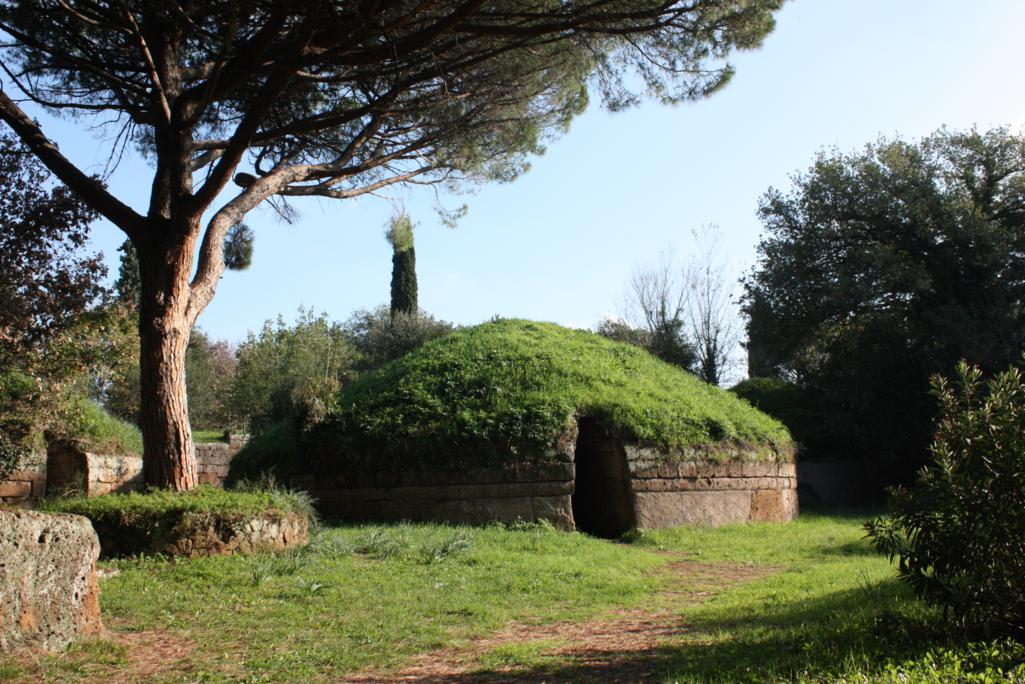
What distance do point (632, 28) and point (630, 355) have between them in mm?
7714

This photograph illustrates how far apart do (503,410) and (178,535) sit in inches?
222

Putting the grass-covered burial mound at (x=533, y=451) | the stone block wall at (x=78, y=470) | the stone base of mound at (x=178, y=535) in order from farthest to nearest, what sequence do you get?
the stone block wall at (x=78, y=470), the grass-covered burial mound at (x=533, y=451), the stone base of mound at (x=178, y=535)

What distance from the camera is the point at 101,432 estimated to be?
50.8ft

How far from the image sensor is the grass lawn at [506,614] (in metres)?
4.69

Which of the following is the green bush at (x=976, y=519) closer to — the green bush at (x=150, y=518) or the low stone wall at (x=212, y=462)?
the green bush at (x=150, y=518)

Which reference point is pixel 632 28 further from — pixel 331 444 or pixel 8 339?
pixel 8 339

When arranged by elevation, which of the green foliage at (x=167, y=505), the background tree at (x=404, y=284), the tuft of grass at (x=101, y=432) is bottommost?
the green foliage at (x=167, y=505)

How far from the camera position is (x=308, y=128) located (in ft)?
37.5

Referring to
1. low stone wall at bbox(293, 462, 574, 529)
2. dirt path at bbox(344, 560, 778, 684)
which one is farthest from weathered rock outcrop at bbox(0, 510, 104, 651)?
low stone wall at bbox(293, 462, 574, 529)

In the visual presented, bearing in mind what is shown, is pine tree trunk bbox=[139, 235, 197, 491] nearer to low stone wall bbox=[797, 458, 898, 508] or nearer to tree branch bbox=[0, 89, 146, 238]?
tree branch bbox=[0, 89, 146, 238]

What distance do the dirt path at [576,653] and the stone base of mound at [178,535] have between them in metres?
3.76

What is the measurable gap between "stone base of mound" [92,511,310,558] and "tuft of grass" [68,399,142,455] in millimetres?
6589

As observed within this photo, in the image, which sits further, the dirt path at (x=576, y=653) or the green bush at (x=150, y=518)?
the green bush at (x=150, y=518)

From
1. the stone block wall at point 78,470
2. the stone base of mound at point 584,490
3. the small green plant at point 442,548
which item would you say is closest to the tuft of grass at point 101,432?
the stone block wall at point 78,470
